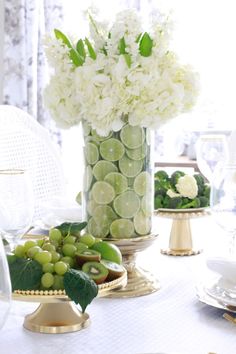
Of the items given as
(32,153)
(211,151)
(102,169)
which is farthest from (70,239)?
(32,153)

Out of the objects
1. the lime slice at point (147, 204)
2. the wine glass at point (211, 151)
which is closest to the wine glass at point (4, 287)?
the lime slice at point (147, 204)

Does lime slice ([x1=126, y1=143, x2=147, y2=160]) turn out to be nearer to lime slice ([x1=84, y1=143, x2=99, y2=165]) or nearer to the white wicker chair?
lime slice ([x1=84, y1=143, x2=99, y2=165])

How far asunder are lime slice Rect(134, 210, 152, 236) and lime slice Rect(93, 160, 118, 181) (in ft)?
0.35

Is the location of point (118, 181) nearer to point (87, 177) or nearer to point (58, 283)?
point (87, 177)

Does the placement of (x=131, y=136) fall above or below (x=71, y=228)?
above

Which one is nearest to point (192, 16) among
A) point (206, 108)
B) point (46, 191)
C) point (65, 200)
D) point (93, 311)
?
point (206, 108)

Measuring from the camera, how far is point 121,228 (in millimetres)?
1223

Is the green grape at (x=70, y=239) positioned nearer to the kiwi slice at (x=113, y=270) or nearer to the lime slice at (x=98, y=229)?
the kiwi slice at (x=113, y=270)

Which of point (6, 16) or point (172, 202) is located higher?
point (6, 16)

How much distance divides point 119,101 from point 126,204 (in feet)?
0.71

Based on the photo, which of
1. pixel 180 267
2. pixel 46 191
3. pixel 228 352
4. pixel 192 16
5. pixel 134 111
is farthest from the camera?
pixel 192 16

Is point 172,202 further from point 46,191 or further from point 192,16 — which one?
point 192,16

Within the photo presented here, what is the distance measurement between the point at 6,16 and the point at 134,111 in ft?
10.2

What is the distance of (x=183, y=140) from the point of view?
404cm
